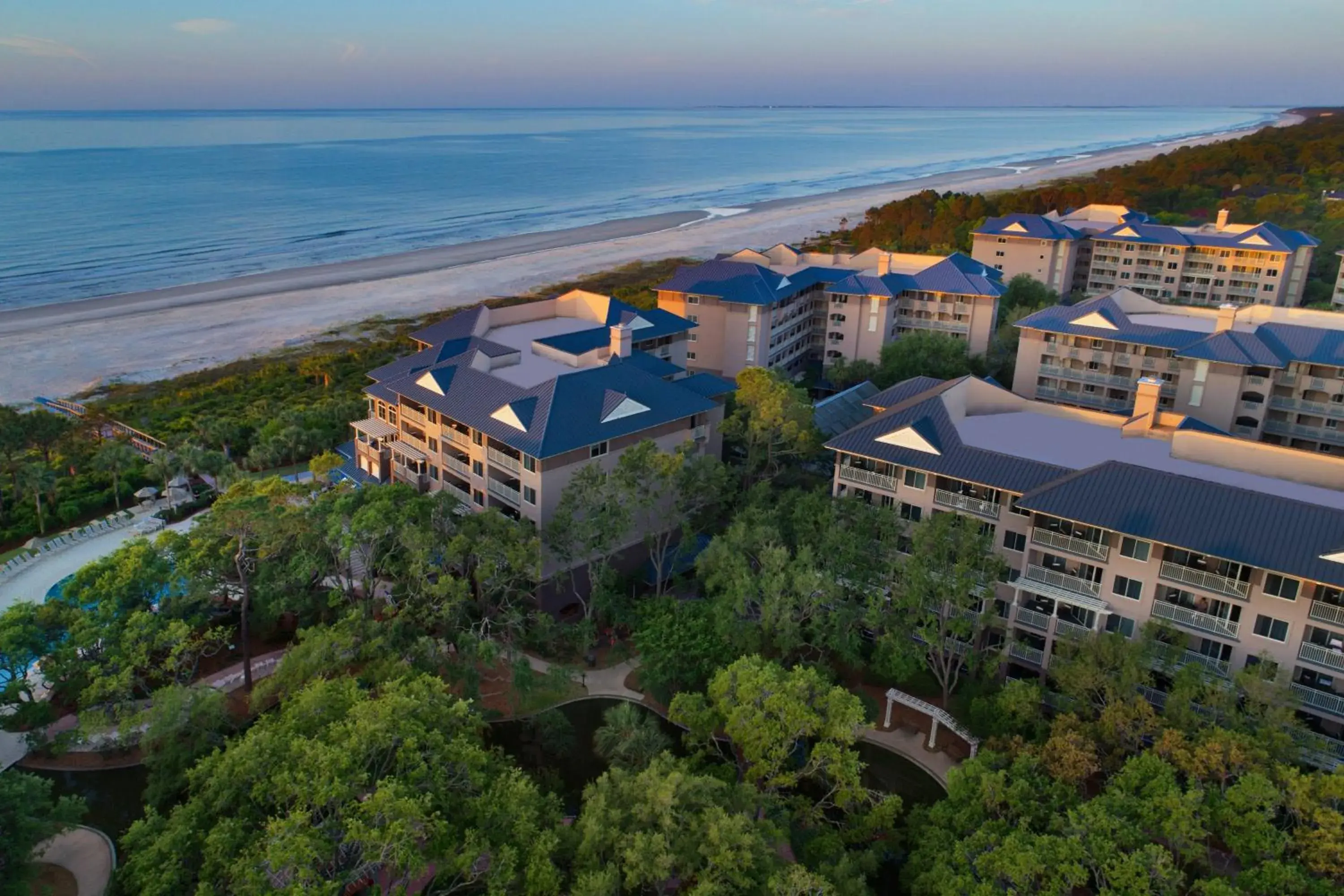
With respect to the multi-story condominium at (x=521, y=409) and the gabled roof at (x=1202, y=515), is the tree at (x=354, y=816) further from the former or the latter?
the gabled roof at (x=1202, y=515)

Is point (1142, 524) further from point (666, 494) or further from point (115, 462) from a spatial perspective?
point (115, 462)

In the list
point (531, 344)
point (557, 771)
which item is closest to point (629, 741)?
point (557, 771)

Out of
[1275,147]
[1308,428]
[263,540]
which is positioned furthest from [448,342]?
[1275,147]

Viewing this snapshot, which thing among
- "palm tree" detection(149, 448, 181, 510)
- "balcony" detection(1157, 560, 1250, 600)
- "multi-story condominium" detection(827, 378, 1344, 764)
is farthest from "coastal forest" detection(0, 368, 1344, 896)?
"palm tree" detection(149, 448, 181, 510)

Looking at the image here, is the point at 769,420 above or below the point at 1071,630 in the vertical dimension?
above

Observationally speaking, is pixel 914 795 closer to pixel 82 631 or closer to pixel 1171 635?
pixel 1171 635

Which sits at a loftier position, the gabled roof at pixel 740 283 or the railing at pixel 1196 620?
the gabled roof at pixel 740 283

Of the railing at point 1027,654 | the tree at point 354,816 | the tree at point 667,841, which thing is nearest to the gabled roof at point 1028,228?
the railing at point 1027,654
